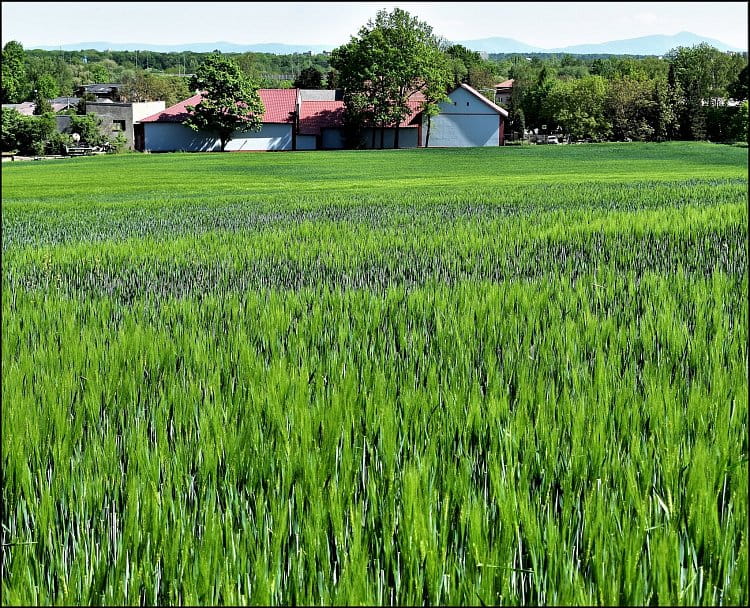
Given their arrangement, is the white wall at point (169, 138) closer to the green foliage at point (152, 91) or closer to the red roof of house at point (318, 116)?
the red roof of house at point (318, 116)

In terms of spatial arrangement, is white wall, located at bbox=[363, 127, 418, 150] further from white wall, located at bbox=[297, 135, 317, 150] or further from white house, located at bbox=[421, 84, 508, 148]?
white wall, located at bbox=[297, 135, 317, 150]

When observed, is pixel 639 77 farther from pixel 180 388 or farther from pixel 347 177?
pixel 180 388

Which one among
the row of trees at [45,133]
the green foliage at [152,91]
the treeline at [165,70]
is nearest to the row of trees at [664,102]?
the treeline at [165,70]

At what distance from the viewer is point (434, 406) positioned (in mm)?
3283

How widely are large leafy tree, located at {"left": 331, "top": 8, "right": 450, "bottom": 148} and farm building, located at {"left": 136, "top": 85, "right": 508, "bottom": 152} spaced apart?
6.06ft

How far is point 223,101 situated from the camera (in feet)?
222

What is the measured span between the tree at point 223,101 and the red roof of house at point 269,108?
71.7 inches

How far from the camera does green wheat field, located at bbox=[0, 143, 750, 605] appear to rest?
1978 mm

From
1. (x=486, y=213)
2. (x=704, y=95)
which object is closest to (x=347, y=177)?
(x=486, y=213)

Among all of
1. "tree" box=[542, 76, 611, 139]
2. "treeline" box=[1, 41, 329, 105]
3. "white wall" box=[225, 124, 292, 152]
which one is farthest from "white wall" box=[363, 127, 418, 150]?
"tree" box=[542, 76, 611, 139]

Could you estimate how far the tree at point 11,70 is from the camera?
Answer: 3.58 metres

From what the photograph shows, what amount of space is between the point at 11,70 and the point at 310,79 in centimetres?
9280

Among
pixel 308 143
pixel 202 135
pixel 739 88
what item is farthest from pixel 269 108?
pixel 739 88

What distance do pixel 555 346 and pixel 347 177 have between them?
32016 millimetres
